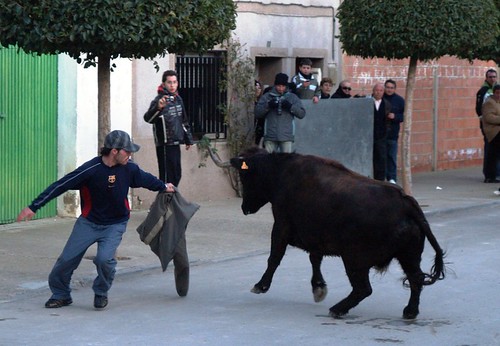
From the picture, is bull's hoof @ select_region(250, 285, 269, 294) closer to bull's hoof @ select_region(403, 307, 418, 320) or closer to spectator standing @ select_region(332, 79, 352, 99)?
bull's hoof @ select_region(403, 307, 418, 320)

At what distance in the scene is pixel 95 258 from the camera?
383 inches

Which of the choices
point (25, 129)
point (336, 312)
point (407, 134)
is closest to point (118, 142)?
point (336, 312)

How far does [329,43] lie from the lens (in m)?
20.3

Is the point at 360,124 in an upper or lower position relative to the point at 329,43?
lower

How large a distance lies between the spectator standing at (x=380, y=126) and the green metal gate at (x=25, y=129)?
5.63 meters

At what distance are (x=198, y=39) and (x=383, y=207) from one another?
3531 millimetres

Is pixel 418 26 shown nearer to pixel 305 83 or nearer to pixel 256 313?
pixel 305 83

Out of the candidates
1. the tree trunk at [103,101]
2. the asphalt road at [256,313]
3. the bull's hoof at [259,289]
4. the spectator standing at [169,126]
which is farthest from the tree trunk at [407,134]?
the bull's hoof at [259,289]

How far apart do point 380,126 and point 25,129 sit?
6213 millimetres

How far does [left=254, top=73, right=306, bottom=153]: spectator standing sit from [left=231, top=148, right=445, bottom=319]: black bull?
656 cm

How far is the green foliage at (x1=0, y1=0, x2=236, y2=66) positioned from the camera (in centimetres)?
1098

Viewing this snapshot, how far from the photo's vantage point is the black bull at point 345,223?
30.3 feet

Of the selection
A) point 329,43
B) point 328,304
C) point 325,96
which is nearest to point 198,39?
point 328,304

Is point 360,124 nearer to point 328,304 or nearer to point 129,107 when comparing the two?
point 129,107
